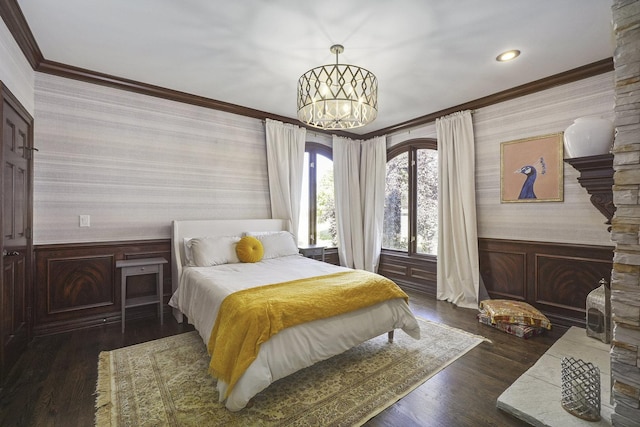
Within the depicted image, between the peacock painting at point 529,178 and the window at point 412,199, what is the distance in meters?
1.14

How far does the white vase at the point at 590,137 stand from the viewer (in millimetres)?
2627

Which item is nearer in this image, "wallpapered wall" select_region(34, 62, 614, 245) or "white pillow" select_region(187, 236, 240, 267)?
"wallpapered wall" select_region(34, 62, 614, 245)

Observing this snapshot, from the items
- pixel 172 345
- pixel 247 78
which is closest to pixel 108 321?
pixel 172 345

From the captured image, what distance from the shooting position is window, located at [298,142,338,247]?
497 cm

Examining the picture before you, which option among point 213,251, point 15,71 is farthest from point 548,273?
point 15,71

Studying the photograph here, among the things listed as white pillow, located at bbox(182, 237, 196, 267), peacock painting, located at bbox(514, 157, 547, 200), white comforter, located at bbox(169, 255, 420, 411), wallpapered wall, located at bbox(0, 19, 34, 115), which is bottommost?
white comforter, located at bbox(169, 255, 420, 411)

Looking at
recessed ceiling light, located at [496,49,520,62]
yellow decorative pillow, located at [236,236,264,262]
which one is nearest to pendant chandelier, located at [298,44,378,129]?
recessed ceiling light, located at [496,49,520,62]

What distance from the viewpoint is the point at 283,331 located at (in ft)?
6.48

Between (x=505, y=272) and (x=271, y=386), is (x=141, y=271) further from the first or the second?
(x=505, y=272)

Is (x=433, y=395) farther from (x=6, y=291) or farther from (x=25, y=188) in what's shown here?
(x=25, y=188)

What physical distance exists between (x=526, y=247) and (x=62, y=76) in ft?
17.9

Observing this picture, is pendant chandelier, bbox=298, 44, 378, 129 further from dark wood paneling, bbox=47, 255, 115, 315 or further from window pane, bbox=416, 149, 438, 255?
dark wood paneling, bbox=47, 255, 115, 315

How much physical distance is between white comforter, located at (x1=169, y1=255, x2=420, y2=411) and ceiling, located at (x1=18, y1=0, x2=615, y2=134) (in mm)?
2090

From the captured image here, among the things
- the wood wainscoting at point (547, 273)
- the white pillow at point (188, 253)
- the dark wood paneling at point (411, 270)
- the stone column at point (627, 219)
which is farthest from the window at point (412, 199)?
the white pillow at point (188, 253)
